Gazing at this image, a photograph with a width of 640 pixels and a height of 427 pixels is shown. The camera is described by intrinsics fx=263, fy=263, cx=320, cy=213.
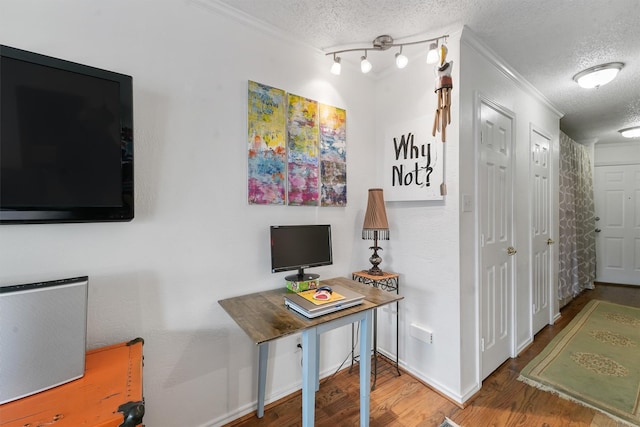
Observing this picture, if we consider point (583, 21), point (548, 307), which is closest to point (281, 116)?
point (583, 21)

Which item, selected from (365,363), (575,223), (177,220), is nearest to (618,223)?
(575,223)

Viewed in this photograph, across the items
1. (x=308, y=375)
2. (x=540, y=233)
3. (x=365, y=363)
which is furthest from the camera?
(x=540, y=233)

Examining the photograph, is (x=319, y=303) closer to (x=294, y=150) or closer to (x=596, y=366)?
(x=294, y=150)

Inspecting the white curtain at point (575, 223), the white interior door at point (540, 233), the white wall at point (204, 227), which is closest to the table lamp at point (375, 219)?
the white wall at point (204, 227)

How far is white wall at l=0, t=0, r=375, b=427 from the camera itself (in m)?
1.15

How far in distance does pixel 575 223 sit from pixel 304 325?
4.73 m

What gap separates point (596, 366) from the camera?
2117 mm

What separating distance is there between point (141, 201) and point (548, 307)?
393cm

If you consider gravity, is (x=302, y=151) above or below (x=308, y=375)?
above

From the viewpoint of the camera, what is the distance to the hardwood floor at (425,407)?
1.60 meters

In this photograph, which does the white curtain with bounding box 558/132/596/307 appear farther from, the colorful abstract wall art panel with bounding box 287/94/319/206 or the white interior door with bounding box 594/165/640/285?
the colorful abstract wall art panel with bounding box 287/94/319/206

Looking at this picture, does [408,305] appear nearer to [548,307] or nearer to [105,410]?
[105,410]

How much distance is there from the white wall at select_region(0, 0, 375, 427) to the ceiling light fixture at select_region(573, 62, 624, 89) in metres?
2.46

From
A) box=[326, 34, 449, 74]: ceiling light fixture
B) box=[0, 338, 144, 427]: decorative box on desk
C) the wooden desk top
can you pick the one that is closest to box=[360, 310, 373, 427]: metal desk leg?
the wooden desk top
